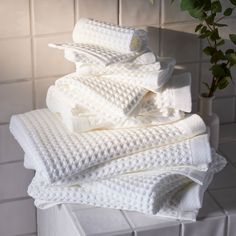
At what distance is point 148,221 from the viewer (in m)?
1.15

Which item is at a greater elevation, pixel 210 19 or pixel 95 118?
pixel 210 19

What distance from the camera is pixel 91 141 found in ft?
3.79

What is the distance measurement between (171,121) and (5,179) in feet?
1.22

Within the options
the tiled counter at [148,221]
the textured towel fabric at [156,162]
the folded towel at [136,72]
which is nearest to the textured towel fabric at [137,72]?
the folded towel at [136,72]

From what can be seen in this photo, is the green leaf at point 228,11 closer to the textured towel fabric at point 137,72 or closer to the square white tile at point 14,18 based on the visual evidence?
the textured towel fabric at point 137,72

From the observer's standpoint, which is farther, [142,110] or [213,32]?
[213,32]

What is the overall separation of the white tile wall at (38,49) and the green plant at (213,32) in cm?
5

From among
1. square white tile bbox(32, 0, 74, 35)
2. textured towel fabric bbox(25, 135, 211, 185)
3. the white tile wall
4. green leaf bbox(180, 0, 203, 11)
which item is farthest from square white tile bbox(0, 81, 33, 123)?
green leaf bbox(180, 0, 203, 11)

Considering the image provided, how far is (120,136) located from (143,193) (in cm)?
10

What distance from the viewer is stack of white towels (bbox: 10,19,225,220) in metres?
1.14

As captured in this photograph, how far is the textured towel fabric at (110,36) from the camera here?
119 centimetres

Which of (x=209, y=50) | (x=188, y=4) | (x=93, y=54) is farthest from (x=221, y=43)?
(x=93, y=54)

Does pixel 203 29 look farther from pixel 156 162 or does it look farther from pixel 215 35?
pixel 156 162

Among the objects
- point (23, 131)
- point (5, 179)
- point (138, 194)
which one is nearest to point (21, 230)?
point (5, 179)
